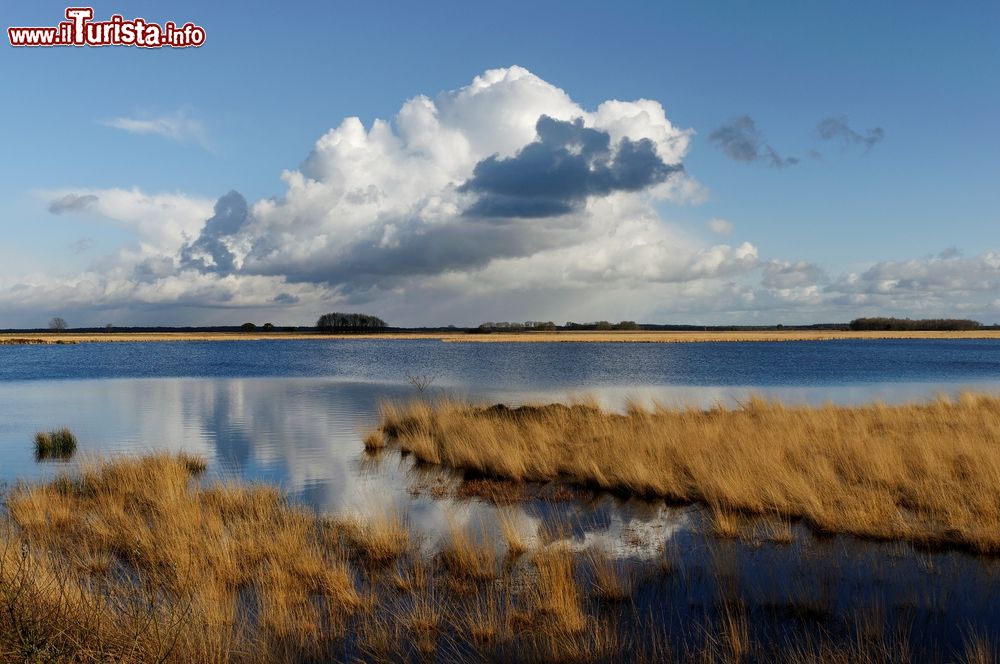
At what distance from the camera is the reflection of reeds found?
18156 millimetres

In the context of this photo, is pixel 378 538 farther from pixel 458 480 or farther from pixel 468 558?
pixel 458 480

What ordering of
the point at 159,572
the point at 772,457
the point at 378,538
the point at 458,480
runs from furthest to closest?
1. the point at 458,480
2. the point at 772,457
3. the point at 378,538
4. the point at 159,572

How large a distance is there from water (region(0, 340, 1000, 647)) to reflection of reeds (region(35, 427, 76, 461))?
293 millimetres

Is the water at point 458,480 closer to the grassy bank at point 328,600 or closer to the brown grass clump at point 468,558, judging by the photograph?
the grassy bank at point 328,600

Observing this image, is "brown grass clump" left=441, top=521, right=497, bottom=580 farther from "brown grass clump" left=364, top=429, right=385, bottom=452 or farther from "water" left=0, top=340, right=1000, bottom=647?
"brown grass clump" left=364, top=429, right=385, bottom=452

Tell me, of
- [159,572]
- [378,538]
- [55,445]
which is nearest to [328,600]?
[378,538]

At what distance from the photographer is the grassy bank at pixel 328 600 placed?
227 inches

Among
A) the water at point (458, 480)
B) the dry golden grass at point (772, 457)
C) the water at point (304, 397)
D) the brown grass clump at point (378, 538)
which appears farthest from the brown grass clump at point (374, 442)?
the brown grass clump at point (378, 538)

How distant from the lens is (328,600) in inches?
295

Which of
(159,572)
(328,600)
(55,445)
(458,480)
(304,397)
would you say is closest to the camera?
(328,600)

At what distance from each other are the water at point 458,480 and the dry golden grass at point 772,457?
760 millimetres

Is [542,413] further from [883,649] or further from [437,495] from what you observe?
[883,649]

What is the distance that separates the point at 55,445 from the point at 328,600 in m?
15.3

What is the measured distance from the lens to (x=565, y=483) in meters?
13.9
